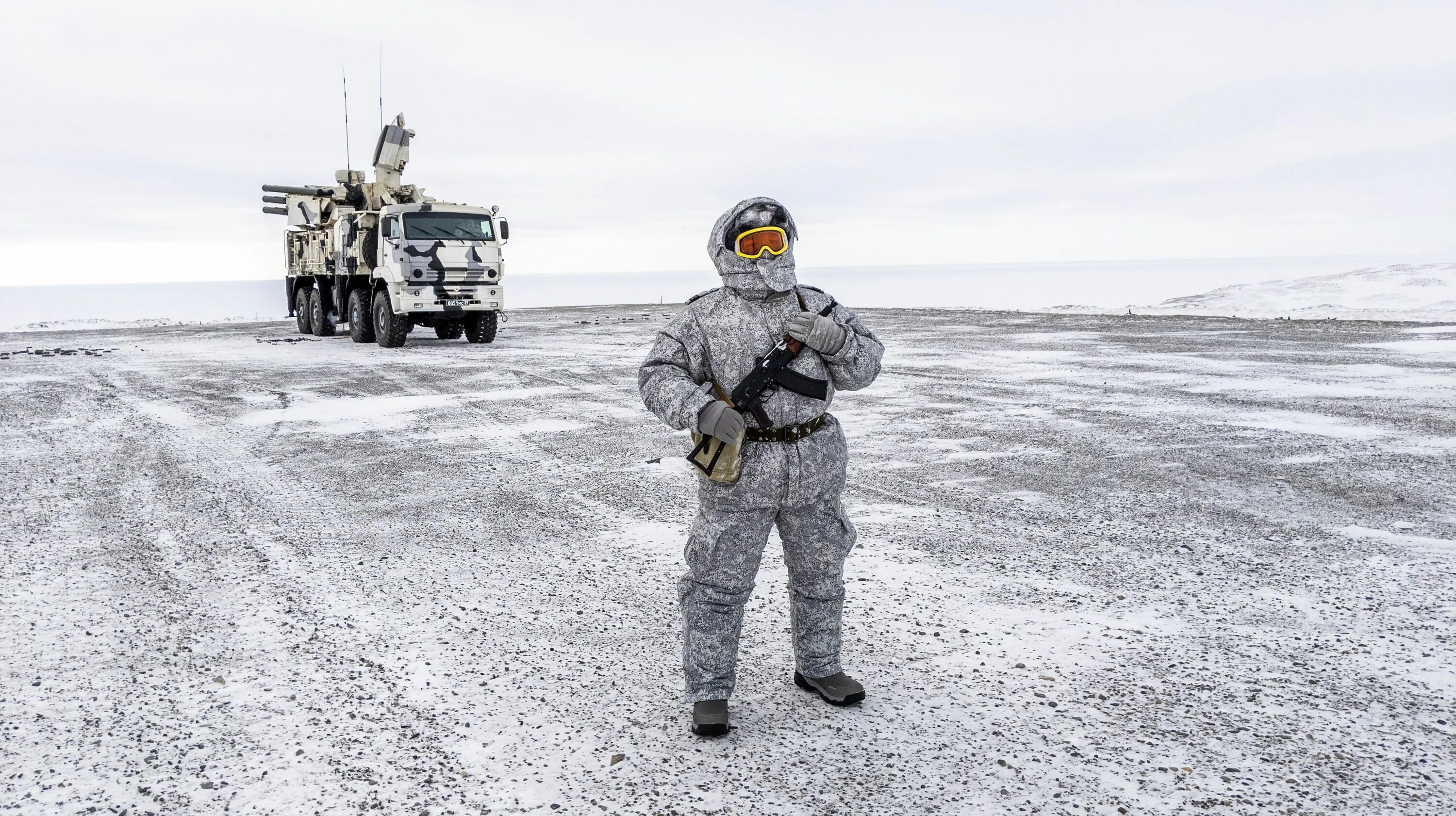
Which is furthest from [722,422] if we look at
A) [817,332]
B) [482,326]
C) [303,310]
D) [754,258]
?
[303,310]

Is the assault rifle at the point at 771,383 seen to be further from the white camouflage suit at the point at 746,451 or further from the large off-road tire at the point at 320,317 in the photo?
the large off-road tire at the point at 320,317

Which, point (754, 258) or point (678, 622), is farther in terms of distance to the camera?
point (678, 622)

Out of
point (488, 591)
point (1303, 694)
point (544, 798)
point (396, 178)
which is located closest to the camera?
point (544, 798)

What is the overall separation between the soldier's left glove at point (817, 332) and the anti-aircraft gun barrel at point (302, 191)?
65.0 feet

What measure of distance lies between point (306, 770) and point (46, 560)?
9.88ft

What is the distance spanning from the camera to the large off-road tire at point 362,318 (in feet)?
62.2

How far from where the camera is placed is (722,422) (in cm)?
298

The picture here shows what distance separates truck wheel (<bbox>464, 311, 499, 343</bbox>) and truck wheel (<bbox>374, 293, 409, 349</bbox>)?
1.25 m

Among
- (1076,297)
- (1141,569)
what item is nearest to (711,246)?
(1141,569)

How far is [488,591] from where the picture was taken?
461 cm

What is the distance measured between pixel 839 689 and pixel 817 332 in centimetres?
124

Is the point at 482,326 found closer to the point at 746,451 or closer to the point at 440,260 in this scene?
the point at 440,260

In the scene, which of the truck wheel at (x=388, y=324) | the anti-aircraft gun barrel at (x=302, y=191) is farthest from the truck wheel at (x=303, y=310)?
the truck wheel at (x=388, y=324)

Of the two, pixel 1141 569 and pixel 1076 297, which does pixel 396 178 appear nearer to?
pixel 1141 569
